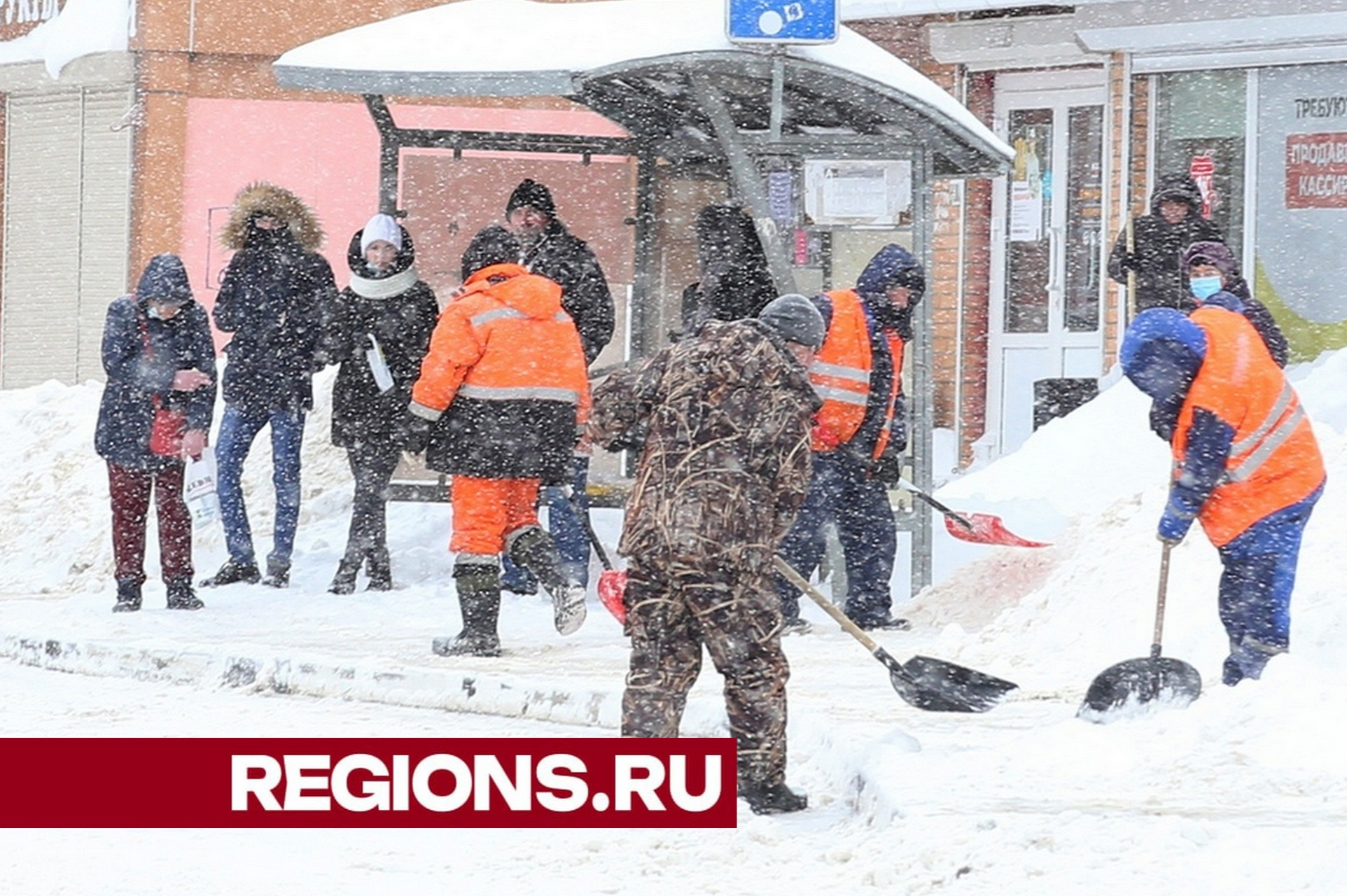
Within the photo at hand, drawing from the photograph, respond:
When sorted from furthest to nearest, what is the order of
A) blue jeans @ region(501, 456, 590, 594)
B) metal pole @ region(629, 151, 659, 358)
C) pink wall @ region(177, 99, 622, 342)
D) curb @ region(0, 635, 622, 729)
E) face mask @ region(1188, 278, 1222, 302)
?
pink wall @ region(177, 99, 622, 342) < metal pole @ region(629, 151, 659, 358) < blue jeans @ region(501, 456, 590, 594) < face mask @ region(1188, 278, 1222, 302) < curb @ region(0, 635, 622, 729)

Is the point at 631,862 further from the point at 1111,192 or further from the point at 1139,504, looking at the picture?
the point at 1111,192

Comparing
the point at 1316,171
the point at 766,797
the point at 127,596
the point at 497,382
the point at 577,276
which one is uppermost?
the point at 1316,171

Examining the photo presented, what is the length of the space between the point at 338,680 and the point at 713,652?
2927 millimetres

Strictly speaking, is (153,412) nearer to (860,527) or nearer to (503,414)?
(503,414)

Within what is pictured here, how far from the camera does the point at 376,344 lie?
1215cm

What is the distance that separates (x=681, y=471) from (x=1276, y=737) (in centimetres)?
183

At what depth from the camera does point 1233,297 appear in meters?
9.59

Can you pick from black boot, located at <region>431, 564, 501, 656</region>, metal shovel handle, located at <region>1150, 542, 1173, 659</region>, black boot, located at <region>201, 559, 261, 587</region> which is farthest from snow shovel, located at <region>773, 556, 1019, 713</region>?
black boot, located at <region>201, 559, 261, 587</region>

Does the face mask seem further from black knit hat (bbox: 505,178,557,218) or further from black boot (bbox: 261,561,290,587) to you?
black boot (bbox: 261,561,290,587)

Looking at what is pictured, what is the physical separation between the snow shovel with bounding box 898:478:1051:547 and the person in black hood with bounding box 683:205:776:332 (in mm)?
1087

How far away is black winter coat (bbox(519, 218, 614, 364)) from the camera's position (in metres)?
11.7

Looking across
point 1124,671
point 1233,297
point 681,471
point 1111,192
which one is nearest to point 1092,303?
point 1111,192

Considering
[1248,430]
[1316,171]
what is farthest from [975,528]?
[1316,171]

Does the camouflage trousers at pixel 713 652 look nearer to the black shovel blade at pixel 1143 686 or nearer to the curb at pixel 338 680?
the black shovel blade at pixel 1143 686
